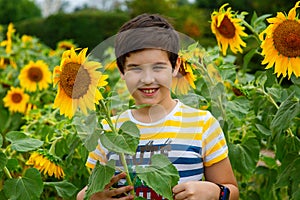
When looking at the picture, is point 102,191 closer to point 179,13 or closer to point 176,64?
point 176,64

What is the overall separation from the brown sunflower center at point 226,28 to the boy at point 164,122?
22.1 inches

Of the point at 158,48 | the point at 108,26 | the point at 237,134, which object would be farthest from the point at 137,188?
the point at 108,26

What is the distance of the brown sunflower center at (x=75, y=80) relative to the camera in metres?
1.38

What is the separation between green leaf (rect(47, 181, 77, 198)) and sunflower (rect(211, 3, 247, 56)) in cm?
68

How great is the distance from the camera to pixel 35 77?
3.28 meters

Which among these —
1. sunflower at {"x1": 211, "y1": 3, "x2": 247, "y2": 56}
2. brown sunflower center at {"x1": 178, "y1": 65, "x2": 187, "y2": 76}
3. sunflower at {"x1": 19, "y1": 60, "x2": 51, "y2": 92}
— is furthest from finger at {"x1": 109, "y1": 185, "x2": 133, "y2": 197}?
sunflower at {"x1": 19, "y1": 60, "x2": 51, "y2": 92}

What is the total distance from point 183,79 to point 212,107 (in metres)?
0.38

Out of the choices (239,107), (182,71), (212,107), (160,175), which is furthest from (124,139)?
(239,107)

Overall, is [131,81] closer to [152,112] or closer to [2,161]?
[152,112]

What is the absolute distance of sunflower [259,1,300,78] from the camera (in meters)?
1.65

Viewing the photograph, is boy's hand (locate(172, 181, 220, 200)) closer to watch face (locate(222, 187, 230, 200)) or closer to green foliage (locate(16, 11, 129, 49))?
watch face (locate(222, 187, 230, 200))

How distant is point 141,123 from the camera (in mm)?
1504

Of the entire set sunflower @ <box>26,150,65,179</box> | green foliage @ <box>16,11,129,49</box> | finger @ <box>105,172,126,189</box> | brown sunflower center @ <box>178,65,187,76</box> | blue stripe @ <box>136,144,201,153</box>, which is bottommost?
finger @ <box>105,172,126,189</box>

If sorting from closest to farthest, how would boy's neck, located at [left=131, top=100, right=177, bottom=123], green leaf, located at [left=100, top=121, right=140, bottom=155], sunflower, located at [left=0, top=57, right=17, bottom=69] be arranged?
green leaf, located at [left=100, top=121, right=140, bottom=155] < boy's neck, located at [left=131, top=100, right=177, bottom=123] < sunflower, located at [left=0, top=57, right=17, bottom=69]
